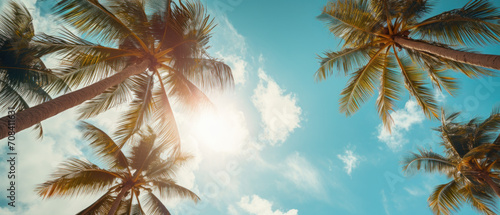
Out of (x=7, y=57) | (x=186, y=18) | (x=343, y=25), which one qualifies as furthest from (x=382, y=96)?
(x=7, y=57)

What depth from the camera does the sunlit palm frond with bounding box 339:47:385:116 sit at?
8.09 meters

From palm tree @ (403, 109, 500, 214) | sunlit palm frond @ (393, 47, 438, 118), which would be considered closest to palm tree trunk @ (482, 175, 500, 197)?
palm tree @ (403, 109, 500, 214)

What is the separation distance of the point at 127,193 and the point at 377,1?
1229 cm

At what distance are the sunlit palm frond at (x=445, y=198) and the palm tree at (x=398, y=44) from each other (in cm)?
496

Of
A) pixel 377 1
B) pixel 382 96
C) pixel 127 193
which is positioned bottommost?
pixel 127 193

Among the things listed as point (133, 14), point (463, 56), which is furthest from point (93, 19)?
point (463, 56)

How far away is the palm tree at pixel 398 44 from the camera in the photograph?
5.98 metres

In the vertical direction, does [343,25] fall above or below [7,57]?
above

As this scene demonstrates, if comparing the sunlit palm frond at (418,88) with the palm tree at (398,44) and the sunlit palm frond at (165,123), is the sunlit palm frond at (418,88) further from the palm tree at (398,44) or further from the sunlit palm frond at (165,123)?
the sunlit palm frond at (165,123)

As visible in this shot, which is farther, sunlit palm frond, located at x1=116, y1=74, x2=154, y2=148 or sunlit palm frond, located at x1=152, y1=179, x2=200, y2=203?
sunlit palm frond, located at x1=152, y1=179, x2=200, y2=203

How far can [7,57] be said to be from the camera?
6.38 m

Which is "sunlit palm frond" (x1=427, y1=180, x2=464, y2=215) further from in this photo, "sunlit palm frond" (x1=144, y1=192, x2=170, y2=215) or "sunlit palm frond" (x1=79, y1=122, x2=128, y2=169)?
"sunlit palm frond" (x1=79, y1=122, x2=128, y2=169)

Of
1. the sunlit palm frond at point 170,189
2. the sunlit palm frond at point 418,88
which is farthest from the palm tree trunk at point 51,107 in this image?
the sunlit palm frond at point 418,88

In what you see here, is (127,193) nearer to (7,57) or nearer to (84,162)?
(84,162)
